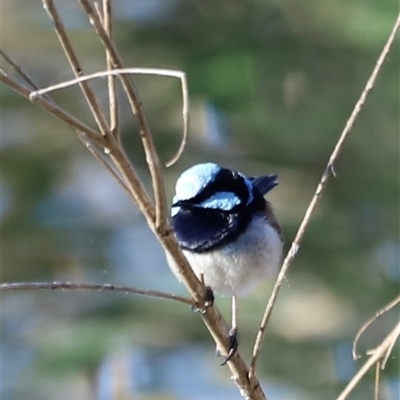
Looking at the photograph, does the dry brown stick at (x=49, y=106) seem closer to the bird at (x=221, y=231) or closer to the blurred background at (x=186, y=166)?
the bird at (x=221, y=231)

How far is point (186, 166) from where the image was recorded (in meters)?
3.95

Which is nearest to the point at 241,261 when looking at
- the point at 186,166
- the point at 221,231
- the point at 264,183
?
the point at 221,231

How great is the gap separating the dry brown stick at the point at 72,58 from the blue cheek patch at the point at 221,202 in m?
0.72

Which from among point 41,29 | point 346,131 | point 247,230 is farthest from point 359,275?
point 346,131

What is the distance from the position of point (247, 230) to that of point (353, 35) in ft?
7.20

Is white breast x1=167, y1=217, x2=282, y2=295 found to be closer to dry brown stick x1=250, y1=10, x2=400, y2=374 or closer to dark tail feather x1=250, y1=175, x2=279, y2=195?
dark tail feather x1=250, y1=175, x2=279, y2=195

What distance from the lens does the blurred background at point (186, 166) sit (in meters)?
3.92

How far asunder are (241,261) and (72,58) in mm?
817

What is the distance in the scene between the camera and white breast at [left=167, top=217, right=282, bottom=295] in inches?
68.3

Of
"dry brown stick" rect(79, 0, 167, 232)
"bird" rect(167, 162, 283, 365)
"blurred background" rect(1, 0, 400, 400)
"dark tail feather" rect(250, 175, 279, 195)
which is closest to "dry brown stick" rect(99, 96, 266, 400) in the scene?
"dry brown stick" rect(79, 0, 167, 232)

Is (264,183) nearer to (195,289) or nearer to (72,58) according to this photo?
(195,289)

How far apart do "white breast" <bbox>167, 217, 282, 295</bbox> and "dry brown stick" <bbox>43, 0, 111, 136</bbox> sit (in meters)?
0.72

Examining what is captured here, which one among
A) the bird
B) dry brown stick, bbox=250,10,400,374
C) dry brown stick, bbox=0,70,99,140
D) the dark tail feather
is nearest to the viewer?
dry brown stick, bbox=0,70,99,140

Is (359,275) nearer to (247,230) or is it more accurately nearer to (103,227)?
(103,227)
